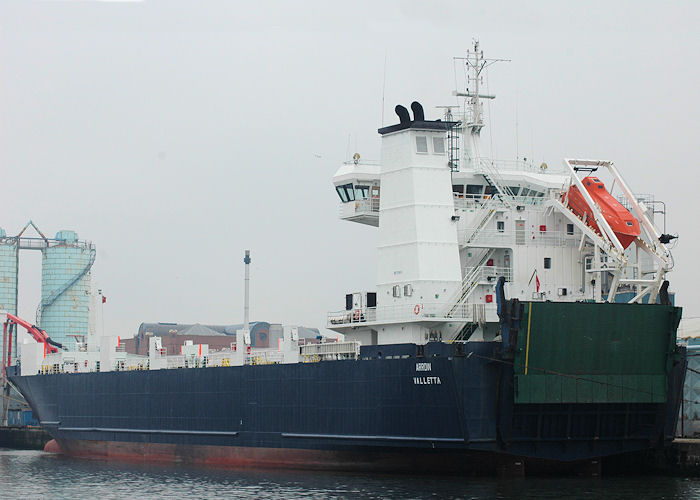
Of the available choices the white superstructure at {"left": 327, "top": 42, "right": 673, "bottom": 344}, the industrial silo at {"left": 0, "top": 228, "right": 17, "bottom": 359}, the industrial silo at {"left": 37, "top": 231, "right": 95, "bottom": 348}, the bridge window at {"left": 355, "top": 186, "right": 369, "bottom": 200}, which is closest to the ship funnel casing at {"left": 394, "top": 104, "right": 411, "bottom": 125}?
the white superstructure at {"left": 327, "top": 42, "right": 673, "bottom": 344}

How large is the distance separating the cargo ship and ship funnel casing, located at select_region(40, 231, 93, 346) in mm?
27276

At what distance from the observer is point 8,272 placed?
62.7m

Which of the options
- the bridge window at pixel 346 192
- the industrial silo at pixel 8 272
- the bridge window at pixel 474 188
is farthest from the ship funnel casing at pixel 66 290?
the bridge window at pixel 474 188

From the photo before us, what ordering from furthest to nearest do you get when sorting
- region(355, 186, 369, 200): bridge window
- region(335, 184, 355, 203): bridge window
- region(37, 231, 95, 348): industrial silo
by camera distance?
region(37, 231, 95, 348): industrial silo
region(335, 184, 355, 203): bridge window
region(355, 186, 369, 200): bridge window

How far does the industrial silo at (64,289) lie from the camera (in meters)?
62.0

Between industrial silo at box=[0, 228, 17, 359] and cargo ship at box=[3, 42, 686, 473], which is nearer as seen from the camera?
cargo ship at box=[3, 42, 686, 473]

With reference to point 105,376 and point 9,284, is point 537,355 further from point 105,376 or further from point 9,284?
point 9,284

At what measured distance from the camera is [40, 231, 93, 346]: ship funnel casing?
62.1m

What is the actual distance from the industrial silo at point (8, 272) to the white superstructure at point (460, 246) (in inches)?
1423

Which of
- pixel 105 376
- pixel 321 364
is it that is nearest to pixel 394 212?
pixel 321 364

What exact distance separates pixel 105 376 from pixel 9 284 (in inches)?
1074

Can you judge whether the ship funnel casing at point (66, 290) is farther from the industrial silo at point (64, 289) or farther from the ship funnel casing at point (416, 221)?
the ship funnel casing at point (416, 221)

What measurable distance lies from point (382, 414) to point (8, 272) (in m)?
40.5

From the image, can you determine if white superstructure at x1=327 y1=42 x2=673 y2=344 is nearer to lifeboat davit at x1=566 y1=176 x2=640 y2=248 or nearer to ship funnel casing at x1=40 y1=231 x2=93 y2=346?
lifeboat davit at x1=566 y1=176 x2=640 y2=248
